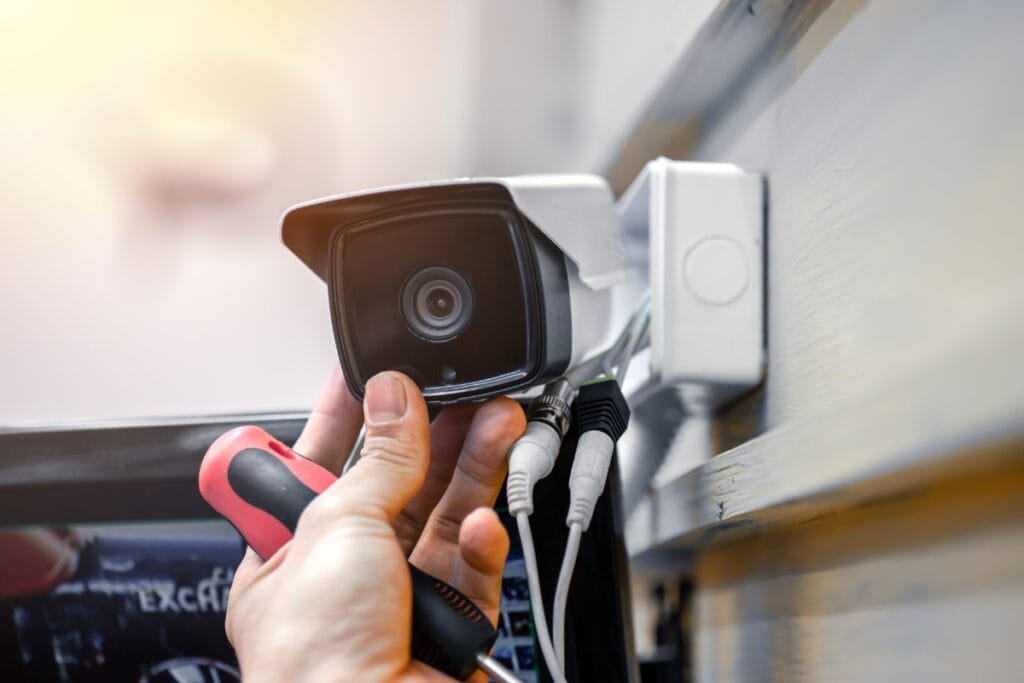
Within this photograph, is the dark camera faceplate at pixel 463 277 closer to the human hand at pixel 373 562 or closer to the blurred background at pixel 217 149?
the human hand at pixel 373 562

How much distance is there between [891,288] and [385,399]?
0.92ft

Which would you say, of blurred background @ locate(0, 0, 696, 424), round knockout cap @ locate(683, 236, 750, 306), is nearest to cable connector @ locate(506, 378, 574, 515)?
round knockout cap @ locate(683, 236, 750, 306)

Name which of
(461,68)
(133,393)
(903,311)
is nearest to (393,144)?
(461,68)

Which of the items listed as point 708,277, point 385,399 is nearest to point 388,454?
point 385,399

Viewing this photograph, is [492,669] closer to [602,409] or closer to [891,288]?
[602,409]

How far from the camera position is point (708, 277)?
1.79 feet

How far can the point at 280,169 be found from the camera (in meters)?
1.30

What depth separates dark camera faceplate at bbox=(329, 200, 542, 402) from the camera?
0.49m

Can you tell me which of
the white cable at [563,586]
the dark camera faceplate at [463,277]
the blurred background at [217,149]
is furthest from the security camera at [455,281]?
the blurred background at [217,149]

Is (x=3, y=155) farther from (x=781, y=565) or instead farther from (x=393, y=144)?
(x=781, y=565)

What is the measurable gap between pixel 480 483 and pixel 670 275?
191 millimetres

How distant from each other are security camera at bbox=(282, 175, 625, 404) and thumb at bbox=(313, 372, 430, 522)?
3 centimetres

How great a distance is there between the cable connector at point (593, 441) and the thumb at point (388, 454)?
0.09 metres

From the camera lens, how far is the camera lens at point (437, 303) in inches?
20.2
